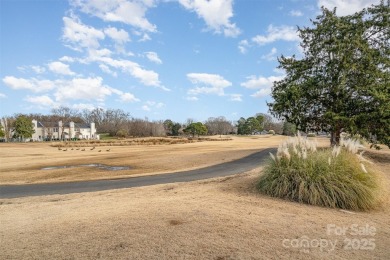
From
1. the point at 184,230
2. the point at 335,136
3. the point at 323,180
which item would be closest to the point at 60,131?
the point at 335,136

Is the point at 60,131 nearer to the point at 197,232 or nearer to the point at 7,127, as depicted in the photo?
the point at 7,127

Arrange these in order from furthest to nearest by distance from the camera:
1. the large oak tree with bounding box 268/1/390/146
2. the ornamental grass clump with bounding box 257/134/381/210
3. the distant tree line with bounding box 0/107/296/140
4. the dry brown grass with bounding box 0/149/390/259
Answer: the distant tree line with bounding box 0/107/296/140 < the large oak tree with bounding box 268/1/390/146 < the ornamental grass clump with bounding box 257/134/381/210 < the dry brown grass with bounding box 0/149/390/259

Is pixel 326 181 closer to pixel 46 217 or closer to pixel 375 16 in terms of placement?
pixel 46 217

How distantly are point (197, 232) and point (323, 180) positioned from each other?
442cm

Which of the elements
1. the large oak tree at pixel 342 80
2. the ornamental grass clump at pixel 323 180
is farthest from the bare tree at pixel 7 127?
the ornamental grass clump at pixel 323 180

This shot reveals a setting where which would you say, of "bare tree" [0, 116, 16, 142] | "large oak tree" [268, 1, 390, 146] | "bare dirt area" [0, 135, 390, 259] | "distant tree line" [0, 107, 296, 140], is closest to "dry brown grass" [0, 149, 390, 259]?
"bare dirt area" [0, 135, 390, 259]

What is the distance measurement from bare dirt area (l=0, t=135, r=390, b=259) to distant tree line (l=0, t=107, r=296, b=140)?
63.2 metres

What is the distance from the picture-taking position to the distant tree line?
7977 centimetres

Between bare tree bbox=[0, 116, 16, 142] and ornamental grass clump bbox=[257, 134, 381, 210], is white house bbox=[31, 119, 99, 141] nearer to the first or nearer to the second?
bare tree bbox=[0, 116, 16, 142]

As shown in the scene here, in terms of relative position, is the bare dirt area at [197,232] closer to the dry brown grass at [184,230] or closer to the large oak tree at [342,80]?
the dry brown grass at [184,230]

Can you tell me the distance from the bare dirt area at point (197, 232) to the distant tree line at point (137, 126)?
63.2 meters

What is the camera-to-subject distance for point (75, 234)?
4727 millimetres

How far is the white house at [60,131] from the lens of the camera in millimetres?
88744

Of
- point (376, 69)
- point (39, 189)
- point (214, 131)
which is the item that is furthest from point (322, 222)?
point (214, 131)
